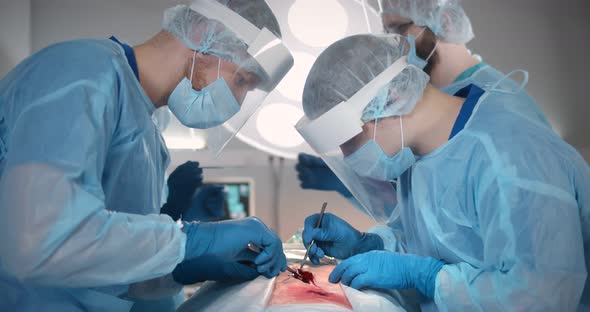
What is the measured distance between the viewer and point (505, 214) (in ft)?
4.09

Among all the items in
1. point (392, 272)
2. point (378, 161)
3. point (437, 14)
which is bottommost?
point (392, 272)

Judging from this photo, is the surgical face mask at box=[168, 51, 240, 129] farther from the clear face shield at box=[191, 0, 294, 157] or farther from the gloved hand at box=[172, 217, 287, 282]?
Result: the gloved hand at box=[172, 217, 287, 282]

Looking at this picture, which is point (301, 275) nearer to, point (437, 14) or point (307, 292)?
point (307, 292)

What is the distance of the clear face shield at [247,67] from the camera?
4.56ft

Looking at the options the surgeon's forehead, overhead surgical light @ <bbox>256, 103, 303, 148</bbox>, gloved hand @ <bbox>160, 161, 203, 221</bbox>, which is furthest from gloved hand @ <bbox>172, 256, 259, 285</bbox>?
the surgeon's forehead

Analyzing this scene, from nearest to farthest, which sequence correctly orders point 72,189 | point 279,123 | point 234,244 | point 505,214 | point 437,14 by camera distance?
point 72,189
point 505,214
point 234,244
point 437,14
point 279,123

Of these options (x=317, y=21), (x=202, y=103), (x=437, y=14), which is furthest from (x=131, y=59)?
(x=437, y=14)

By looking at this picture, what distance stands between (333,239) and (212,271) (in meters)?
0.45

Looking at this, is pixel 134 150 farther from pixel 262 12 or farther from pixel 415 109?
pixel 415 109

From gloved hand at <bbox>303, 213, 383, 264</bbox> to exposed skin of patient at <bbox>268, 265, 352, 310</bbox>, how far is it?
120mm

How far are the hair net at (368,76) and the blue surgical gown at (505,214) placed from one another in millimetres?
182

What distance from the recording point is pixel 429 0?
5.85 feet

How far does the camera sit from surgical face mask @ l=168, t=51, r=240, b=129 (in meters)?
1.44

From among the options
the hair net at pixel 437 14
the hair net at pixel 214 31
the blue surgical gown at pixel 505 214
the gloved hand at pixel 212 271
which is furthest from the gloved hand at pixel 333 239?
the hair net at pixel 437 14
